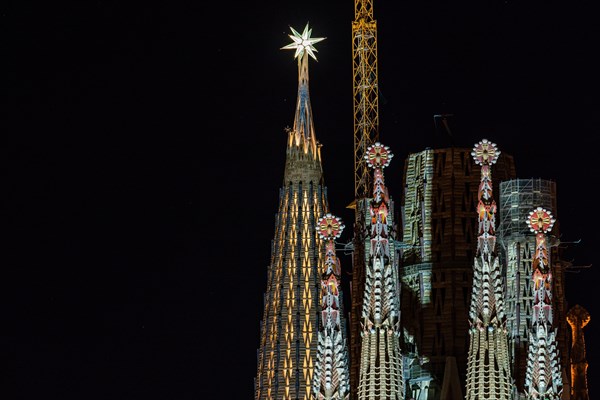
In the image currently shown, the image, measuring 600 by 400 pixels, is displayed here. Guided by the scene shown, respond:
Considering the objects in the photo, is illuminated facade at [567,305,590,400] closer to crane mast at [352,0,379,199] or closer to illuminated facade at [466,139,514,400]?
illuminated facade at [466,139,514,400]

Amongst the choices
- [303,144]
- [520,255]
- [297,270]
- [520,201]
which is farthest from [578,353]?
[303,144]

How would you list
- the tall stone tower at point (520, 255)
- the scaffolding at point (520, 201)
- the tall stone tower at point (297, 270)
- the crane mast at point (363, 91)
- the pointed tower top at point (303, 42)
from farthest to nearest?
the pointed tower top at point (303, 42) < the tall stone tower at point (297, 270) < the crane mast at point (363, 91) < the scaffolding at point (520, 201) < the tall stone tower at point (520, 255)

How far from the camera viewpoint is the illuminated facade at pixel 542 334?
13825 cm

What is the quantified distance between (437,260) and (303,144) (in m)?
36.3

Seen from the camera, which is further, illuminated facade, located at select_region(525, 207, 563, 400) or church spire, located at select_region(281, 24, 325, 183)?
church spire, located at select_region(281, 24, 325, 183)

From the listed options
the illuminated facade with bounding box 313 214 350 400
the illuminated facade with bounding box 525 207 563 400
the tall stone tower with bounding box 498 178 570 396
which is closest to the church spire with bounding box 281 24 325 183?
the tall stone tower with bounding box 498 178 570 396

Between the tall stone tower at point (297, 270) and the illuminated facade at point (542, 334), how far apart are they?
44.4m

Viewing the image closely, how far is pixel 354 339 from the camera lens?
16650cm

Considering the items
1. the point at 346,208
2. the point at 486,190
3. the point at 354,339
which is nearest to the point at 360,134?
the point at 346,208

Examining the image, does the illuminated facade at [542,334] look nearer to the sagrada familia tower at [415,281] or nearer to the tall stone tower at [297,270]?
the sagrada familia tower at [415,281]

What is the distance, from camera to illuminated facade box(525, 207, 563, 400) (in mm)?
138250

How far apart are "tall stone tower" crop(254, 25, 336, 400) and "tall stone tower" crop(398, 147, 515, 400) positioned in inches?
928

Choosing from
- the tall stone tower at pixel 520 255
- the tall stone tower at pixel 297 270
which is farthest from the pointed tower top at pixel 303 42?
the tall stone tower at pixel 520 255

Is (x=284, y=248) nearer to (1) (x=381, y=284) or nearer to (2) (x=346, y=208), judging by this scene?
(2) (x=346, y=208)
